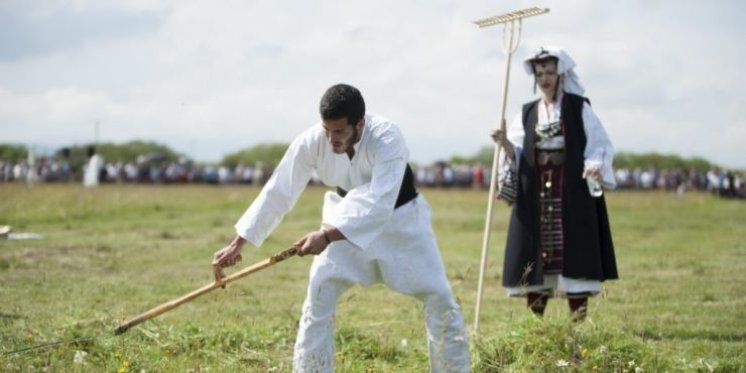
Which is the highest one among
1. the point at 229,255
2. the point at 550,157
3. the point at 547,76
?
the point at 547,76

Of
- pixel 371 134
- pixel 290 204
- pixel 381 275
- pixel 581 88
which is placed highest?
pixel 581 88

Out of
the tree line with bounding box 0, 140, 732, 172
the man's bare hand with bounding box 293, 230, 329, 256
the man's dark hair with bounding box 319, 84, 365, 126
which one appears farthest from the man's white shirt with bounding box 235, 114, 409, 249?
the tree line with bounding box 0, 140, 732, 172

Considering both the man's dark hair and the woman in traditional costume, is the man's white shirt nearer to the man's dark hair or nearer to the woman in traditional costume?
the man's dark hair

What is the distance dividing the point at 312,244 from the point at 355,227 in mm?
266

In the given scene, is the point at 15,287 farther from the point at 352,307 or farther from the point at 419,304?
the point at 419,304

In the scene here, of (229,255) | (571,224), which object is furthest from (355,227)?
(571,224)

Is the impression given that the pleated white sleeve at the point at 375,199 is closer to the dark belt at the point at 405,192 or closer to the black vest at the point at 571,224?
the dark belt at the point at 405,192

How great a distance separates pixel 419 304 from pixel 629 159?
74.8 m

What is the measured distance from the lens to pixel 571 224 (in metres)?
6.92

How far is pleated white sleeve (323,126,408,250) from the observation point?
15.9 feet

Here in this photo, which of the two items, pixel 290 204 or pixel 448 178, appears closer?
pixel 290 204

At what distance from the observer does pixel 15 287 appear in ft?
28.7

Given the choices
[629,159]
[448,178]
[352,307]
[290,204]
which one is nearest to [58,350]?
[290,204]

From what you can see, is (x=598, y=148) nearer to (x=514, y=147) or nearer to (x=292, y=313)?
(x=514, y=147)
